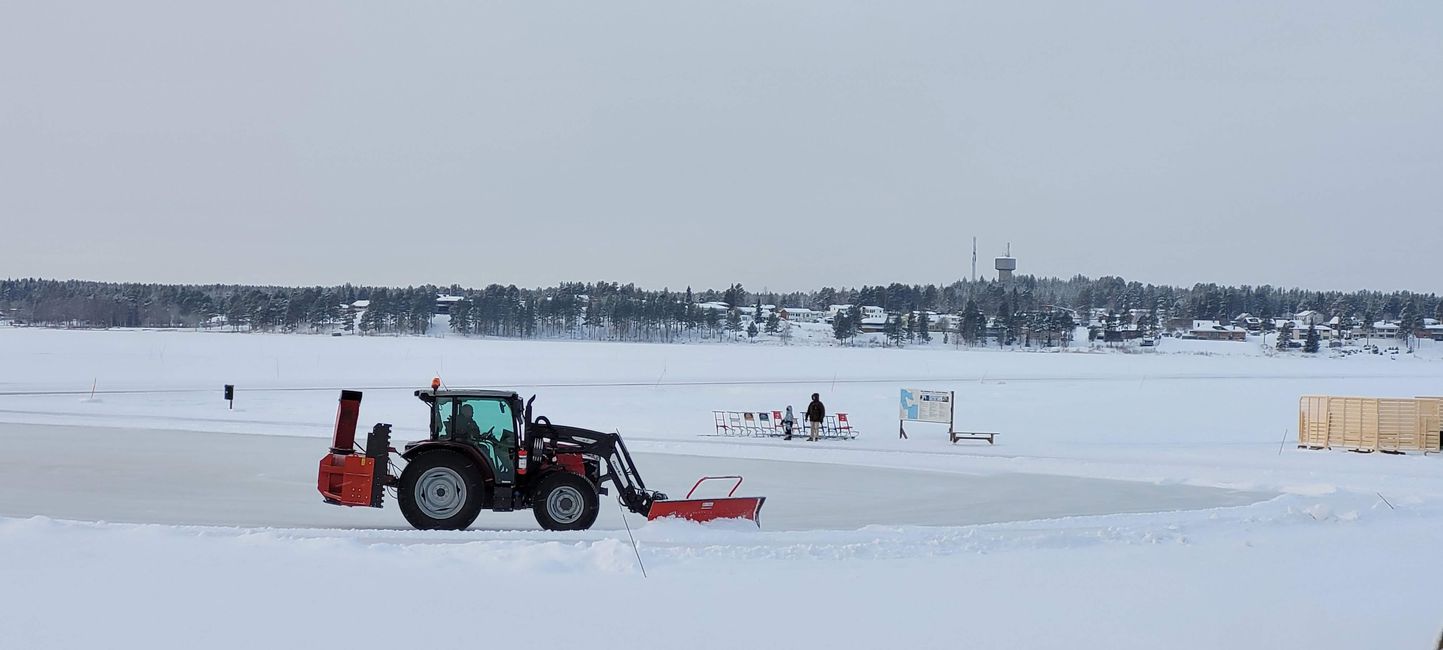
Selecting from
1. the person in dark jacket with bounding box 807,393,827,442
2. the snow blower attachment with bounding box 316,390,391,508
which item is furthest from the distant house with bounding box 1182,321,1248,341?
the snow blower attachment with bounding box 316,390,391,508

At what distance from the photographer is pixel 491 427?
11.8m

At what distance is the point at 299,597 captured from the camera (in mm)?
8055

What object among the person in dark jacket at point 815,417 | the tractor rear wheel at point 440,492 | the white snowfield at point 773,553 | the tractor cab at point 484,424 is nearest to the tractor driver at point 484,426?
the tractor cab at point 484,424

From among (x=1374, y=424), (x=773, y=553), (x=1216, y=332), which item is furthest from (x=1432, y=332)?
(x=773, y=553)

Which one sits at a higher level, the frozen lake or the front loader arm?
the front loader arm

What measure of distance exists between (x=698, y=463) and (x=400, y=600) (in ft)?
41.8

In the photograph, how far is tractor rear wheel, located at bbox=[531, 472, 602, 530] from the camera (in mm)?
11688

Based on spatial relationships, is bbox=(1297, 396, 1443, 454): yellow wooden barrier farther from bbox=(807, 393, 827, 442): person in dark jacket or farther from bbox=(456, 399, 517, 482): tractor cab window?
bbox=(456, 399, 517, 482): tractor cab window

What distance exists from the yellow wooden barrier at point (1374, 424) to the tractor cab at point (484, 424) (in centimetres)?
2107

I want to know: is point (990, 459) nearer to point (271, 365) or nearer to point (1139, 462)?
point (1139, 462)

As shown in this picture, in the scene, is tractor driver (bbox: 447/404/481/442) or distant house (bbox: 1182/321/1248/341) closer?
tractor driver (bbox: 447/404/481/442)

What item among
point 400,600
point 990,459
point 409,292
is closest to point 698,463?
point 990,459

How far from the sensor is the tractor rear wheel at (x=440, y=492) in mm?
11562

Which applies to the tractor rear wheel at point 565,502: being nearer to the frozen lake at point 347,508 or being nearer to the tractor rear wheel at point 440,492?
the tractor rear wheel at point 440,492
